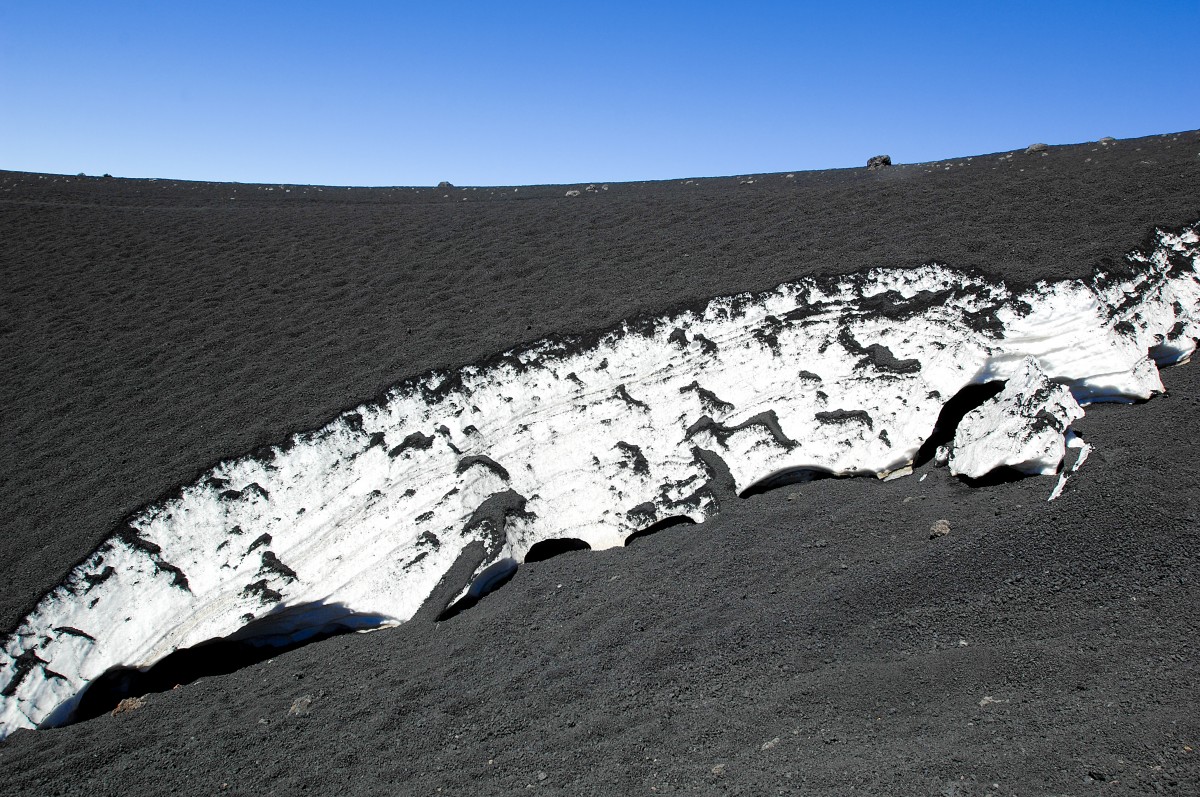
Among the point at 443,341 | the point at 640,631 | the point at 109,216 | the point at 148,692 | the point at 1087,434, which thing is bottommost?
the point at 148,692

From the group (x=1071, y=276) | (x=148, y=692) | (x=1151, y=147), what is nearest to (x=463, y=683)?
(x=148, y=692)

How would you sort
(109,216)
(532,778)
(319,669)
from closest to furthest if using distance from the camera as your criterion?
(532,778)
(319,669)
(109,216)

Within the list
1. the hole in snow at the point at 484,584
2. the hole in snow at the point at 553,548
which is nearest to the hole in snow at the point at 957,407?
the hole in snow at the point at 553,548

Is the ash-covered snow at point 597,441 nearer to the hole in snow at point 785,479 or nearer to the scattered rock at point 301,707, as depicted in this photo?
the hole in snow at point 785,479

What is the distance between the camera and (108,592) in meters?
5.12

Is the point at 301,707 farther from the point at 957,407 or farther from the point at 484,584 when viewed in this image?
the point at 957,407

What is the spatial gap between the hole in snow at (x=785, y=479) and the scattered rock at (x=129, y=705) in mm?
4476

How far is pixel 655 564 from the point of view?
5.60 m

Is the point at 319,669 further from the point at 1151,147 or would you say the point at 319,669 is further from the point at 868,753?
the point at 1151,147

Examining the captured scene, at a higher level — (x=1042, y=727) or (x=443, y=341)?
(x=443, y=341)

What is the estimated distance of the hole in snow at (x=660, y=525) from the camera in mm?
6072

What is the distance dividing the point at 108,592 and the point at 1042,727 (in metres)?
5.52

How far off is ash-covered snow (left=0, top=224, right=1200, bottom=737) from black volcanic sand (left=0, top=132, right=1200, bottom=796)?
0.26m

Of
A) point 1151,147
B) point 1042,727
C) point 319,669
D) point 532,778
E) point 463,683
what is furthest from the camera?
point 1151,147
